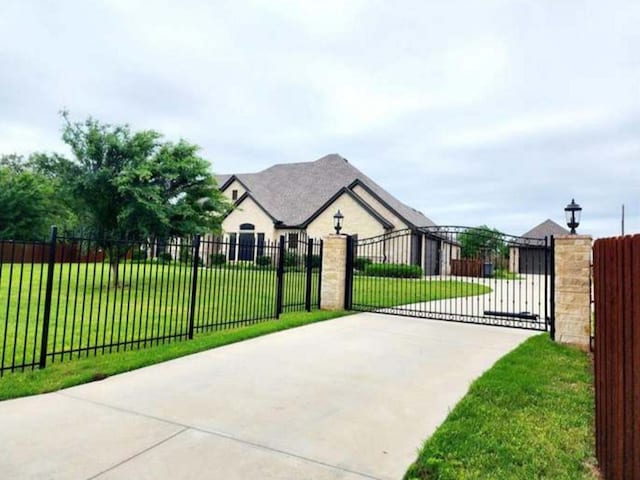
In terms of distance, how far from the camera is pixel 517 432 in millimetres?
3471

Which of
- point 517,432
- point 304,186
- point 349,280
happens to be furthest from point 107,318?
point 304,186

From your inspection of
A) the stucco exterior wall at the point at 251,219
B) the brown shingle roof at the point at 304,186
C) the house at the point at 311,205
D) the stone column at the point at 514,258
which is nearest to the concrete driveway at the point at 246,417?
the stone column at the point at 514,258

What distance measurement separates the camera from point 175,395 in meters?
4.33

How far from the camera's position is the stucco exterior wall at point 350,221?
2531 centimetres

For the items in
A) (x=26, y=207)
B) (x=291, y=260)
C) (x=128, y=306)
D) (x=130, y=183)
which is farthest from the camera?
(x=26, y=207)

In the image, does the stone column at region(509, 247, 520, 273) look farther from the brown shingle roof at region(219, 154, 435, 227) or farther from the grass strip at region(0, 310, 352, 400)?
the grass strip at region(0, 310, 352, 400)

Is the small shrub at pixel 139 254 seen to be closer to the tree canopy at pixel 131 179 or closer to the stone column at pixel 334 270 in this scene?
the tree canopy at pixel 131 179

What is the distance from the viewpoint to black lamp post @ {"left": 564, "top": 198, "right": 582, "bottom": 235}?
25.2 ft

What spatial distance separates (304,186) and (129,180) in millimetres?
20472

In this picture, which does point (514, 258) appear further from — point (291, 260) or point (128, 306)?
point (128, 306)

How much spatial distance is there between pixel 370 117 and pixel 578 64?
862 centimetres

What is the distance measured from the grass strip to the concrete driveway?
0.22 meters

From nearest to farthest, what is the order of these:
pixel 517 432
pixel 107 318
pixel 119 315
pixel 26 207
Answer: pixel 517 432 → pixel 119 315 → pixel 107 318 → pixel 26 207

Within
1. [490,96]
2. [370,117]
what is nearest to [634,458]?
[490,96]
